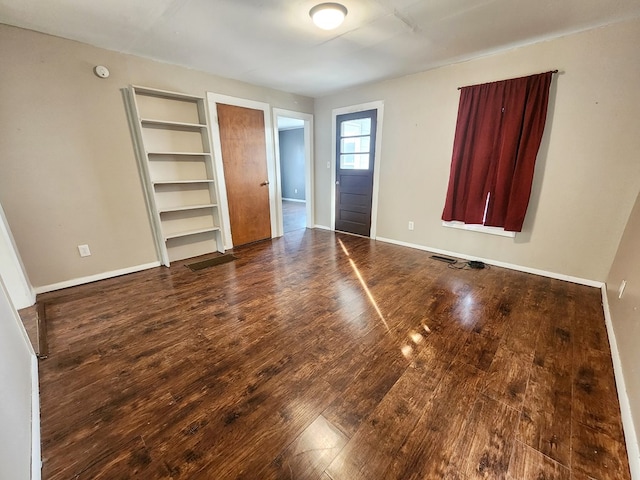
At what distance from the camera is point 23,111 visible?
2258mm

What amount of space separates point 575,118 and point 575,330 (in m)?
2.00

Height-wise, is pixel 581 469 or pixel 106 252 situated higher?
pixel 106 252

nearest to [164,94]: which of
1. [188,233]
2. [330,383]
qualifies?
[188,233]

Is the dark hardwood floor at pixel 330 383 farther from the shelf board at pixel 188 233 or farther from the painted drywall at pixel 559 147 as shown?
the shelf board at pixel 188 233

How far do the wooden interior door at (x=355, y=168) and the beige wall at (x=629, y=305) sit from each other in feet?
9.10

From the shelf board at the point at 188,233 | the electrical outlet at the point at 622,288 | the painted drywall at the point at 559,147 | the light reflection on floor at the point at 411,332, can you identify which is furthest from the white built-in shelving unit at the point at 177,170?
the electrical outlet at the point at 622,288

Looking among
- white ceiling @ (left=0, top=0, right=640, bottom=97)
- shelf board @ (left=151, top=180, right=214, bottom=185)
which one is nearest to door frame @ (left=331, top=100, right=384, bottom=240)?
white ceiling @ (left=0, top=0, right=640, bottom=97)

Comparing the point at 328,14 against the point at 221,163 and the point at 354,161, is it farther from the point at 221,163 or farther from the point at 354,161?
the point at 354,161

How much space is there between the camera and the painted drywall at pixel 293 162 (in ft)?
25.0

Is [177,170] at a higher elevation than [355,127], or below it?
below

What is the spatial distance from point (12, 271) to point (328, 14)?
11.0ft

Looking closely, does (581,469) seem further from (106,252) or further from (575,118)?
(106,252)

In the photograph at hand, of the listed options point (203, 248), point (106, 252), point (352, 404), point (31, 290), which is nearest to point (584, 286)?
point (352, 404)

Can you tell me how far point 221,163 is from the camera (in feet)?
11.8
